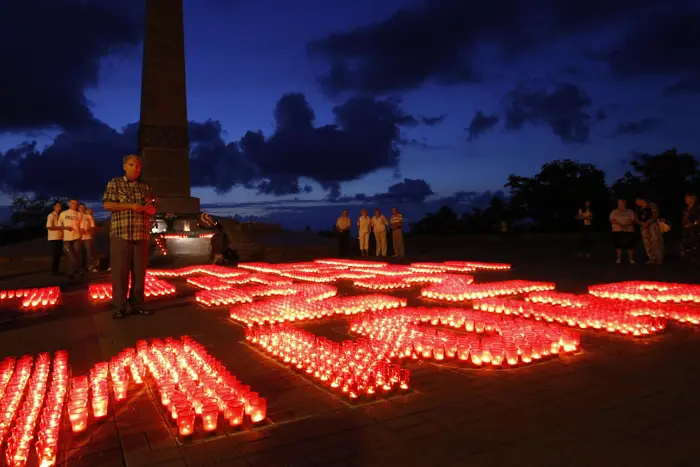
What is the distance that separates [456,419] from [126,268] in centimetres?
513

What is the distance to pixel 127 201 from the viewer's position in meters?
6.84

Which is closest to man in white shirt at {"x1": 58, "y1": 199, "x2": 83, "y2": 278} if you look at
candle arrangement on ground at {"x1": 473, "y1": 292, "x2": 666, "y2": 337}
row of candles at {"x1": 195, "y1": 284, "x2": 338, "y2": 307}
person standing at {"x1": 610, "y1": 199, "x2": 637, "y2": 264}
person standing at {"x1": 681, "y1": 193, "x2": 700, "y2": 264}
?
row of candles at {"x1": 195, "y1": 284, "x2": 338, "y2": 307}

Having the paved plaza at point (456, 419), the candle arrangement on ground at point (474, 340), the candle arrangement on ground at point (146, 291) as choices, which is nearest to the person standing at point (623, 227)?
the paved plaza at point (456, 419)

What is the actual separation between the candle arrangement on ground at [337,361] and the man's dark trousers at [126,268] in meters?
2.23

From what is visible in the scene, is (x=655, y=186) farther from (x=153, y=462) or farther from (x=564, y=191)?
(x=153, y=462)

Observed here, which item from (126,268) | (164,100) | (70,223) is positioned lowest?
(126,268)

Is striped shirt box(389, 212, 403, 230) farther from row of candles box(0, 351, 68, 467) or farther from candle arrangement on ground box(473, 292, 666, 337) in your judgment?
row of candles box(0, 351, 68, 467)

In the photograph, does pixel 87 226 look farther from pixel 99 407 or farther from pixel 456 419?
pixel 456 419

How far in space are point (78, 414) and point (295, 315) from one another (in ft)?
12.1

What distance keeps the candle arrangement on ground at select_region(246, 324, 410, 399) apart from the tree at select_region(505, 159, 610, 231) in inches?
1116

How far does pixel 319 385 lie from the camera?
407cm

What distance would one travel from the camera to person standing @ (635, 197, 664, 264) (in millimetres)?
12993

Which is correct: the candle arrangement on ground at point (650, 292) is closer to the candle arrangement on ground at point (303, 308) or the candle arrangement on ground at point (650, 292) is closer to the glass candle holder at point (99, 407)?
the candle arrangement on ground at point (303, 308)

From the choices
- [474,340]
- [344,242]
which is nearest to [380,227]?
[344,242]
